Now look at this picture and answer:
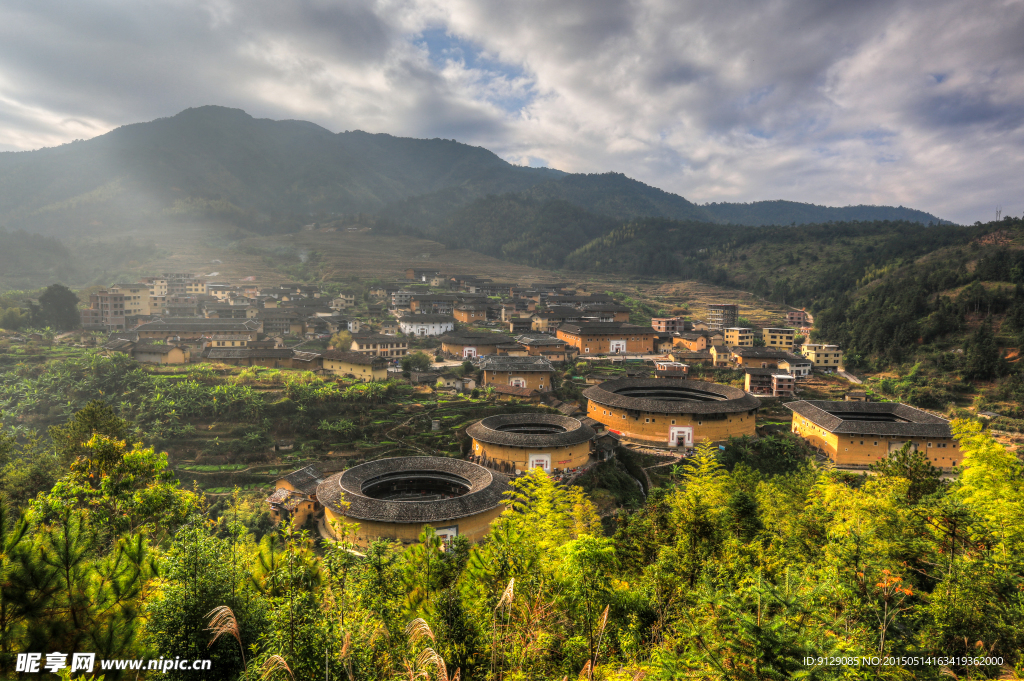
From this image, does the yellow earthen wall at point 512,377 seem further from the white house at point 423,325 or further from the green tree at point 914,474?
the green tree at point 914,474

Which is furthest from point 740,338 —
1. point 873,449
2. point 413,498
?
point 413,498

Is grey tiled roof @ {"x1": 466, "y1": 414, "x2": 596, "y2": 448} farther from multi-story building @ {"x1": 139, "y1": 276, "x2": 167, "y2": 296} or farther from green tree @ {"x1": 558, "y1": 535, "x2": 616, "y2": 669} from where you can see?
multi-story building @ {"x1": 139, "y1": 276, "x2": 167, "y2": 296}

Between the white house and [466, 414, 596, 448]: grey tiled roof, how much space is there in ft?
108

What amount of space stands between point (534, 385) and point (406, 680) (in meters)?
37.3

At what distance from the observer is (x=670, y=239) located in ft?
434

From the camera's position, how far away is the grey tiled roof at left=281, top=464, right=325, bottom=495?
22.9 meters

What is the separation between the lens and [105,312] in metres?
51.5

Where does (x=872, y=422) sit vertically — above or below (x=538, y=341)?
below

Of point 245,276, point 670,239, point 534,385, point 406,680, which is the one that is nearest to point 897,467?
point 406,680

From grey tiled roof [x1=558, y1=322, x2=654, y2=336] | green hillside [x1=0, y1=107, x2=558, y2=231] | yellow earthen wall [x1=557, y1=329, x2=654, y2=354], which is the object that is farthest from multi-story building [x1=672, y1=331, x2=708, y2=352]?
green hillside [x1=0, y1=107, x2=558, y2=231]

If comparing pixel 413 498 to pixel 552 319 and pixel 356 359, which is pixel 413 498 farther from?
pixel 552 319

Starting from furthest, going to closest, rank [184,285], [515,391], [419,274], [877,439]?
[419,274] < [184,285] < [515,391] < [877,439]

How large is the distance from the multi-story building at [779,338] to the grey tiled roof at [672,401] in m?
31.9

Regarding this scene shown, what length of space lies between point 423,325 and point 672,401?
36807 mm
